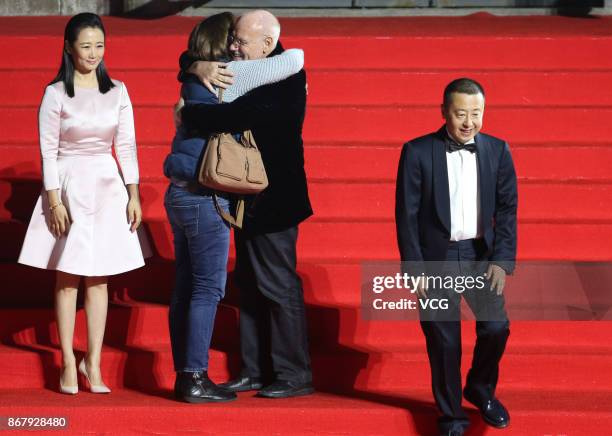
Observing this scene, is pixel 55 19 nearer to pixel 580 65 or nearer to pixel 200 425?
pixel 580 65

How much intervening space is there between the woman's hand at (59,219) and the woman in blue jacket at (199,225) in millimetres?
482

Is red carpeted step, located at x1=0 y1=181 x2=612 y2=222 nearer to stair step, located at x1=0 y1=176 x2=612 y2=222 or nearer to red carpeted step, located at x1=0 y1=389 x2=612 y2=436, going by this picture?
stair step, located at x1=0 y1=176 x2=612 y2=222

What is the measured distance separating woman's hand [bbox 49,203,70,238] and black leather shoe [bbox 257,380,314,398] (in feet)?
3.64

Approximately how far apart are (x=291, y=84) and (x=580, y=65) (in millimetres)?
3017

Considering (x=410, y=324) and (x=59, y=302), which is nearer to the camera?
(x=59, y=302)

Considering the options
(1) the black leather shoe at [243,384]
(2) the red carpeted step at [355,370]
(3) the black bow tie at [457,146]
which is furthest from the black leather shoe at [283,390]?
(3) the black bow tie at [457,146]

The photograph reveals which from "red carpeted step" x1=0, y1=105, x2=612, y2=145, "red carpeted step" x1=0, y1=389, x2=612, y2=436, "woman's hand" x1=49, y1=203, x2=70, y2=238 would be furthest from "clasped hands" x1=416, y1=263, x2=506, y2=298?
"red carpeted step" x1=0, y1=105, x2=612, y2=145

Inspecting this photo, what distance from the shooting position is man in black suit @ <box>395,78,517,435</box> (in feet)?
17.3

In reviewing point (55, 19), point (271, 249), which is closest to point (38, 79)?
point (55, 19)

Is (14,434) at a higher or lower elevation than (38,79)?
lower

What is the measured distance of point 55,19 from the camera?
9.80m

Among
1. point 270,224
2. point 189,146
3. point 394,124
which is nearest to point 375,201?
point 394,124

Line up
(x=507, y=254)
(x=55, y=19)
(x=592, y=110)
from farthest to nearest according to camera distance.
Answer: (x=55, y=19) < (x=592, y=110) < (x=507, y=254)

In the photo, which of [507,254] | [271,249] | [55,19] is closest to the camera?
[507,254]
